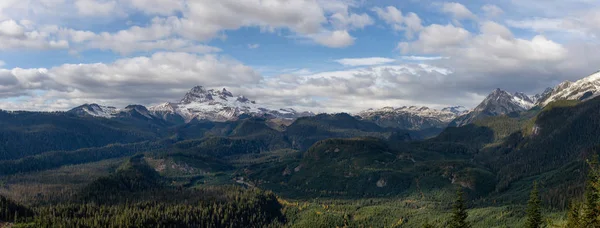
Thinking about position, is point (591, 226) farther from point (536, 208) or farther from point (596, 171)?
point (536, 208)

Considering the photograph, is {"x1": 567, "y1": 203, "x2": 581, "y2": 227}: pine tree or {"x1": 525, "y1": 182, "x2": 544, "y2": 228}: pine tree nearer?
{"x1": 567, "y1": 203, "x2": 581, "y2": 227}: pine tree

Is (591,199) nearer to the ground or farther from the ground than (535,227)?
farther from the ground

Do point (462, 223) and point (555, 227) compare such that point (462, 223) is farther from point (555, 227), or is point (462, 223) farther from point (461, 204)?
point (555, 227)

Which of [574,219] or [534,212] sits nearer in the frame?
[574,219]

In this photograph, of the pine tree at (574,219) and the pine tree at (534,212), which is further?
the pine tree at (534,212)

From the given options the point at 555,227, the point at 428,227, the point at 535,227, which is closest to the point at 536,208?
the point at 535,227

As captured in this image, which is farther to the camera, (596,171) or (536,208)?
(536,208)

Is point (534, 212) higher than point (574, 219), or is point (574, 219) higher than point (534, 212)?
point (574, 219)

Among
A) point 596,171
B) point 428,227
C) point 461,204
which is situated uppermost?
point 596,171

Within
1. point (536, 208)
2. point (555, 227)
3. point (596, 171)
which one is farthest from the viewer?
point (536, 208)

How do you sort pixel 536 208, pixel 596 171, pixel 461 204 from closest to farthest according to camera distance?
pixel 596 171, pixel 461 204, pixel 536 208
